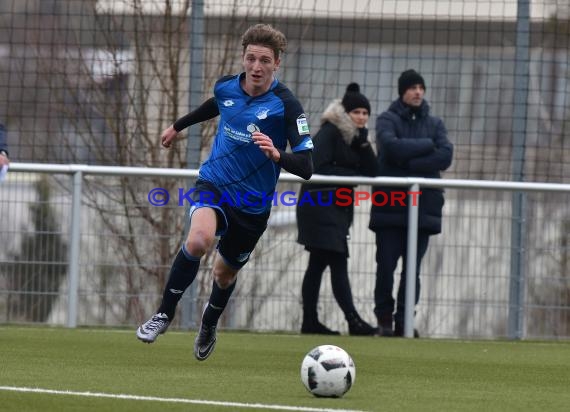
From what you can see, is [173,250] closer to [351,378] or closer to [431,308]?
[431,308]

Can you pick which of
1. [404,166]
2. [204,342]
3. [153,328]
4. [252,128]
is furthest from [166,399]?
[404,166]

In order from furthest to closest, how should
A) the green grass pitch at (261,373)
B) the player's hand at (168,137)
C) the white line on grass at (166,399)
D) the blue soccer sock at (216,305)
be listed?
the blue soccer sock at (216,305) → the player's hand at (168,137) → the green grass pitch at (261,373) → the white line on grass at (166,399)

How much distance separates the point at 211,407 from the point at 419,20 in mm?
8569

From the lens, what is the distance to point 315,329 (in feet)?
39.9

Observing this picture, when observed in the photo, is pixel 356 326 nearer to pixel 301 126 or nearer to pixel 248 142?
pixel 248 142

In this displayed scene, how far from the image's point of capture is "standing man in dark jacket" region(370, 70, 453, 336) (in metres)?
12.2

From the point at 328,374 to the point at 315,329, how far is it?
215 inches

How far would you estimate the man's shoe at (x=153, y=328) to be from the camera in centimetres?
790

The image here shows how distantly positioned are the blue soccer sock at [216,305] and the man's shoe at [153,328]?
23.1 inches

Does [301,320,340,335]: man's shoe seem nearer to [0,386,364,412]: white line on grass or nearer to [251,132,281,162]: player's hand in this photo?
[251,132,281,162]: player's hand

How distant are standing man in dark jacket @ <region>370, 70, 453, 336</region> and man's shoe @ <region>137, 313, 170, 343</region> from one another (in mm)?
4361

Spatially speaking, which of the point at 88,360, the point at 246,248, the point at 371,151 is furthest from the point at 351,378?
the point at 371,151

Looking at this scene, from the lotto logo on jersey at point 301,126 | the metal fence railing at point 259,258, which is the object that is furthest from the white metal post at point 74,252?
the lotto logo on jersey at point 301,126

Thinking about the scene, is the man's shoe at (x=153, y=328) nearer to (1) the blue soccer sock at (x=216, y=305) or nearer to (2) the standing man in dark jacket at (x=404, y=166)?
(1) the blue soccer sock at (x=216, y=305)
